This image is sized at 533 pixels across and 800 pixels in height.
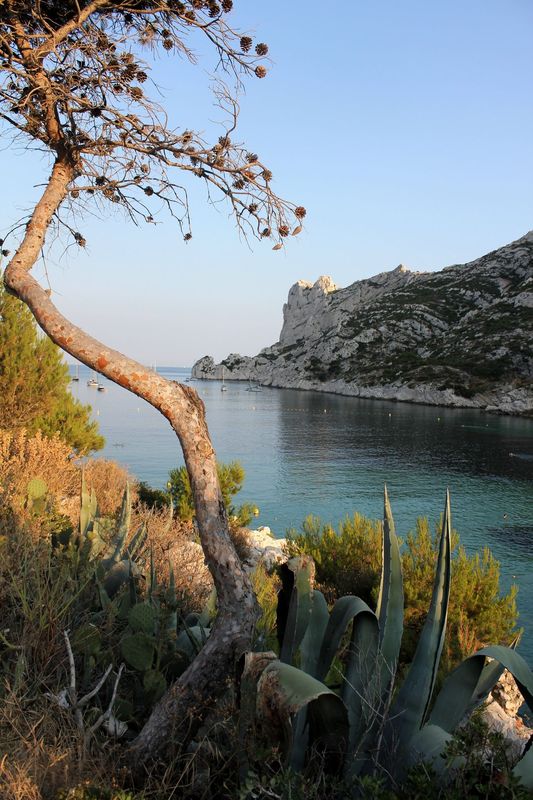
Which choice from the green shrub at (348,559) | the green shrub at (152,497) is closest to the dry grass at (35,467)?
the green shrub at (152,497)

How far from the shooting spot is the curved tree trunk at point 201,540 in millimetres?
3277

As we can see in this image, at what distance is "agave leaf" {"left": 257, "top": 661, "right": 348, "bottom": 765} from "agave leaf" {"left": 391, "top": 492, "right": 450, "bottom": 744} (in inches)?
15.7

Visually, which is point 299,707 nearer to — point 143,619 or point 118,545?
point 143,619

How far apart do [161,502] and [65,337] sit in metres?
13.7

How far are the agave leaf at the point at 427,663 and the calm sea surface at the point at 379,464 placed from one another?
9.30 meters

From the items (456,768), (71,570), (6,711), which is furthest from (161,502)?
(456,768)

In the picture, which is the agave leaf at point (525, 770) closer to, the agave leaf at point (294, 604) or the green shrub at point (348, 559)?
the agave leaf at point (294, 604)

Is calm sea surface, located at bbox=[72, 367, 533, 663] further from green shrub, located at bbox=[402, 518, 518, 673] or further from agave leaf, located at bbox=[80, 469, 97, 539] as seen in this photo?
agave leaf, located at bbox=[80, 469, 97, 539]

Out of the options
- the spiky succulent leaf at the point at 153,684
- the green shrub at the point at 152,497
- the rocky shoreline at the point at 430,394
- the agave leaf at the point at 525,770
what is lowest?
the green shrub at the point at 152,497

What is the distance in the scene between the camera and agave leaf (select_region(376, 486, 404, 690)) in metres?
3.51

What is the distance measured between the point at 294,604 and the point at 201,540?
79 cm

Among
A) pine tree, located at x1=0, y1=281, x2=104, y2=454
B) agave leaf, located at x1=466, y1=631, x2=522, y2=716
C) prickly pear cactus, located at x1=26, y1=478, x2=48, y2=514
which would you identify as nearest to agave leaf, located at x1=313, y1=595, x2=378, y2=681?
agave leaf, located at x1=466, y1=631, x2=522, y2=716

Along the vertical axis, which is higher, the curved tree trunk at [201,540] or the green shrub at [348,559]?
the curved tree trunk at [201,540]

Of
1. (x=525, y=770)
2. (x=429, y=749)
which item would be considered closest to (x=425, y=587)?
(x=429, y=749)
